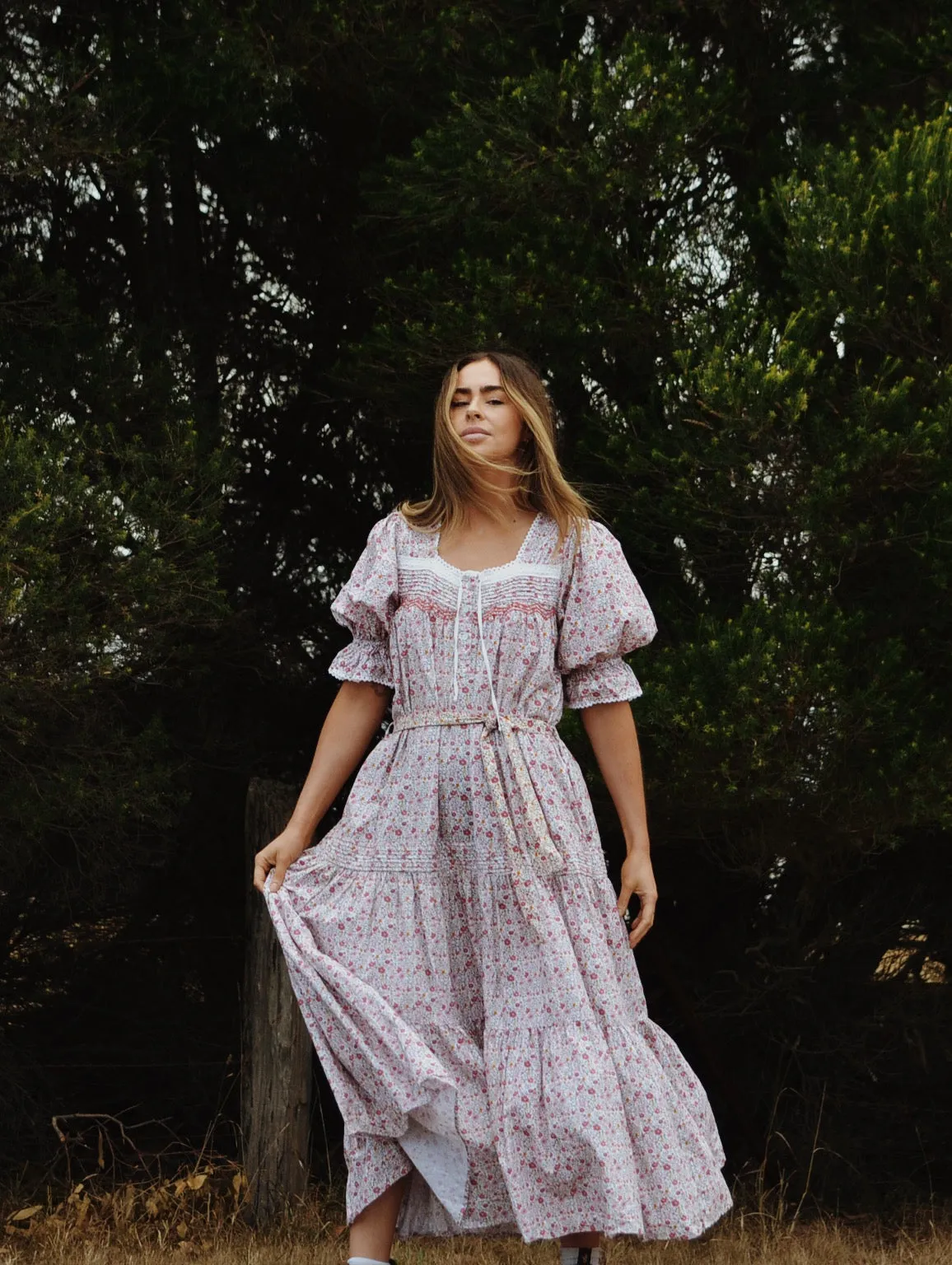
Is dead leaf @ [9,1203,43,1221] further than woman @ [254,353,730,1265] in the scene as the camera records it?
Yes

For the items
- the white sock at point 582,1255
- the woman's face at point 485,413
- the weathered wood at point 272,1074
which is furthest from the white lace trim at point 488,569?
the weathered wood at point 272,1074

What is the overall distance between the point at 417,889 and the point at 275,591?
9.43 feet

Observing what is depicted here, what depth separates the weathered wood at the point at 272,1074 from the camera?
16.1 ft

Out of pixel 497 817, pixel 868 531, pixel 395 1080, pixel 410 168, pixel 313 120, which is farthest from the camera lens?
pixel 313 120

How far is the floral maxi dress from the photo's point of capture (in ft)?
9.59

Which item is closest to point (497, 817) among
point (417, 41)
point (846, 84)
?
point (417, 41)

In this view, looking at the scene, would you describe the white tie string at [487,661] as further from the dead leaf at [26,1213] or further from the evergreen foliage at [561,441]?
the dead leaf at [26,1213]

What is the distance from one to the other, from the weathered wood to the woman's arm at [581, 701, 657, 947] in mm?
1930

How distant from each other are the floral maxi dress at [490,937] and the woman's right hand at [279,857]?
0.02 m

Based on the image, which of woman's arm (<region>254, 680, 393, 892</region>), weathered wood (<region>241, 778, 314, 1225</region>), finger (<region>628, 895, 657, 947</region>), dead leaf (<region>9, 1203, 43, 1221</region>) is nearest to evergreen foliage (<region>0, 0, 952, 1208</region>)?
weathered wood (<region>241, 778, 314, 1225</region>)

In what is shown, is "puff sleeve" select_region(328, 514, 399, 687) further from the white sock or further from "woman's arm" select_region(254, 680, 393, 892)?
the white sock

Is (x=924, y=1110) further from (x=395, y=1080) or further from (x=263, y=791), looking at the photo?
(x=395, y=1080)

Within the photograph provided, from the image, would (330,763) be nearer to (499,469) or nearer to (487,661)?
(487,661)

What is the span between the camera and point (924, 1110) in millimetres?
5750
